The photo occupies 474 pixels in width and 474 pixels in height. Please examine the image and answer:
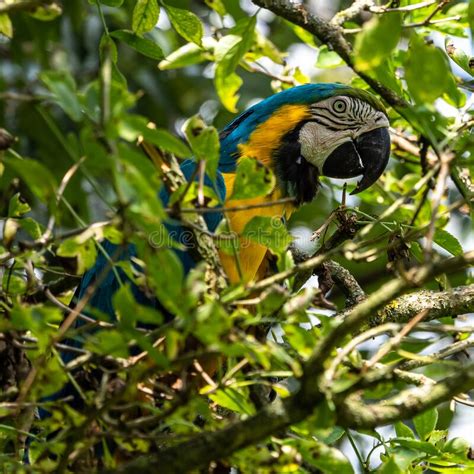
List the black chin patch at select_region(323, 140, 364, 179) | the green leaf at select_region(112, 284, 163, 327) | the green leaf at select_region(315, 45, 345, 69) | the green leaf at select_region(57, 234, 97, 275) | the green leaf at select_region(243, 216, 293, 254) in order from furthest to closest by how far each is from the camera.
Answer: the black chin patch at select_region(323, 140, 364, 179)
the green leaf at select_region(315, 45, 345, 69)
the green leaf at select_region(243, 216, 293, 254)
the green leaf at select_region(57, 234, 97, 275)
the green leaf at select_region(112, 284, 163, 327)

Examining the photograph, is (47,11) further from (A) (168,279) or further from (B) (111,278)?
(B) (111,278)

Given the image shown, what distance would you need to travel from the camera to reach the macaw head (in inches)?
123

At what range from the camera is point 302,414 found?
4.55 feet

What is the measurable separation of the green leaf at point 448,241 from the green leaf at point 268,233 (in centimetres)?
69

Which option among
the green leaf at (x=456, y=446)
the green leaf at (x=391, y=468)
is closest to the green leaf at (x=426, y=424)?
the green leaf at (x=456, y=446)

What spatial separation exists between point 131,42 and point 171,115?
8.56ft

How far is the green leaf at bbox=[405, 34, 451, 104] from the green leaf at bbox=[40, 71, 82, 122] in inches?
21.3

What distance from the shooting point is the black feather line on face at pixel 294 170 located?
312 centimetres

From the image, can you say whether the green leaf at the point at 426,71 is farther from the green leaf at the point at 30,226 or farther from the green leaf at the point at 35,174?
the green leaf at the point at 30,226

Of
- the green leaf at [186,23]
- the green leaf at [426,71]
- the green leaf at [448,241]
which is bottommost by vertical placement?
the green leaf at [448,241]

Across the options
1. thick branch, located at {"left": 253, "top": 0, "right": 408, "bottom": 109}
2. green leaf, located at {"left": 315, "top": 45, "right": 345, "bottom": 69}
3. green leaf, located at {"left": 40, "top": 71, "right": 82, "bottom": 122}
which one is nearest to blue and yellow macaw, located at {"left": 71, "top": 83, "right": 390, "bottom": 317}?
green leaf, located at {"left": 315, "top": 45, "right": 345, "bottom": 69}

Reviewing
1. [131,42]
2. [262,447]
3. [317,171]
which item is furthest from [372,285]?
[262,447]

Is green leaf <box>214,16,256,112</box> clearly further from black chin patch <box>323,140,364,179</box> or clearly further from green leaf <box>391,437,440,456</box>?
black chin patch <box>323,140,364,179</box>

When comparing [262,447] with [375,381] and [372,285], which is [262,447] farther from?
[372,285]
